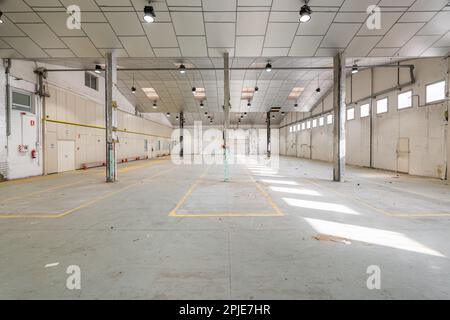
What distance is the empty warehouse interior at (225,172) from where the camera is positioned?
2.86 meters

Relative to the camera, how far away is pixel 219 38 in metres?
9.05

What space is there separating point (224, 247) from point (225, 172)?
7186mm

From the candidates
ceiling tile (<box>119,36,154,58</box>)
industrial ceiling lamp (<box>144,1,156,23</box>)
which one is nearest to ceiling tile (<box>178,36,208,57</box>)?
ceiling tile (<box>119,36,154,58</box>)

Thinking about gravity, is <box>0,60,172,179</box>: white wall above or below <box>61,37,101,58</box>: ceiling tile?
below

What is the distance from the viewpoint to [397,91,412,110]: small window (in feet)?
41.5

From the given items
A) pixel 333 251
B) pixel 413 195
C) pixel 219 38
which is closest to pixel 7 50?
pixel 219 38

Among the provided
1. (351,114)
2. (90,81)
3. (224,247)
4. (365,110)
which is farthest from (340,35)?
(90,81)

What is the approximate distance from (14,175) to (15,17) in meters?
7.03

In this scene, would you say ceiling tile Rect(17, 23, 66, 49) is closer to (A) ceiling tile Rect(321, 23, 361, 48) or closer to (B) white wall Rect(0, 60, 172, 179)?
(B) white wall Rect(0, 60, 172, 179)

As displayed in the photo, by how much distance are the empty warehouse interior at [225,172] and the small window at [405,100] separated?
0.24 ft

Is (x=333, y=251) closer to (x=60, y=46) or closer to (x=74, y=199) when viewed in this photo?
(x=74, y=199)

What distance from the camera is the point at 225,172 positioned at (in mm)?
10781

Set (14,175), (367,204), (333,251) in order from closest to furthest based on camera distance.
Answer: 1. (333,251)
2. (367,204)
3. (14,175)

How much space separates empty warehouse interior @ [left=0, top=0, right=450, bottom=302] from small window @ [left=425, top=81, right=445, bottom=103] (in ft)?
0.18
